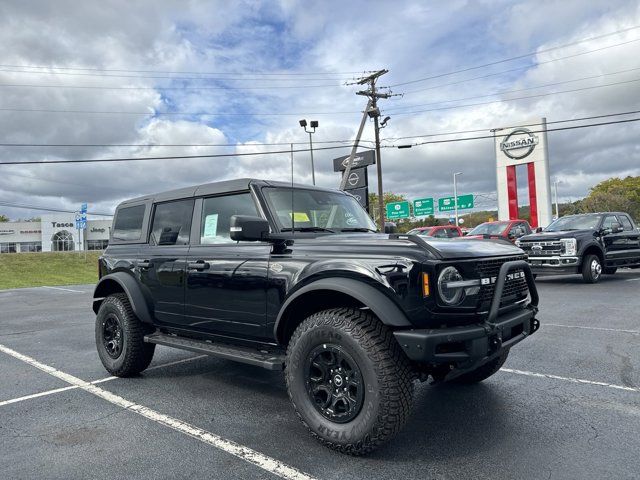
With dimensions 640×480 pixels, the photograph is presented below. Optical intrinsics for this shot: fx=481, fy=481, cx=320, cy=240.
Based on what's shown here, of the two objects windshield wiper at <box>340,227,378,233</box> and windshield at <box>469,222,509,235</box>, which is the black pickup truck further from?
windshield wiper at <box>340,227,378,233</box>

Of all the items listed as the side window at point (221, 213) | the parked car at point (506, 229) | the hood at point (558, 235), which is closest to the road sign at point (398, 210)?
the parked car at point (506, 229)

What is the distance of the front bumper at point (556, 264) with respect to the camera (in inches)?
474

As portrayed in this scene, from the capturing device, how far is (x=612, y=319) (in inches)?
301

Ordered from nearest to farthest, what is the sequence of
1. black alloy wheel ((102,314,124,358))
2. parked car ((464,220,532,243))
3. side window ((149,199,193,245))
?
side window ((149,199,193,245))
black alloy wheel ((102,314,124,358))
parked car ((464,220,532,243))

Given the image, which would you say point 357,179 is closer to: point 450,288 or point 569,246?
point 569,246

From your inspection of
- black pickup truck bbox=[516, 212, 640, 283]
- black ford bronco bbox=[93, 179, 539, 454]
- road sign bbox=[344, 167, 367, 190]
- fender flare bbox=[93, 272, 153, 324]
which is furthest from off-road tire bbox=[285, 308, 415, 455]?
road sign bbox=[344, 167, 367, 190]

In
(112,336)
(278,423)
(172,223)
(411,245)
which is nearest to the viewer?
(411,245)

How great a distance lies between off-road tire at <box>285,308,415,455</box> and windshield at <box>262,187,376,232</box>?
1.03 meters

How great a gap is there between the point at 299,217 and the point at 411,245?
4.25 feet

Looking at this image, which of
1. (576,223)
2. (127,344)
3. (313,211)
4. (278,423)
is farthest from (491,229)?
(278,423)

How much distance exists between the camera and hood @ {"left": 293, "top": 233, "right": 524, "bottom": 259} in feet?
10.2

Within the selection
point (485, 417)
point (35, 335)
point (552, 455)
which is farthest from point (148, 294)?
point (35, 335)

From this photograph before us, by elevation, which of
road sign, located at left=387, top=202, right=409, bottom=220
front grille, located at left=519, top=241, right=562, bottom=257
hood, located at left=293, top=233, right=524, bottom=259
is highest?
road sign, located at left=387, top=202, right=409, bottom=220

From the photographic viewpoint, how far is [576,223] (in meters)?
13.1
